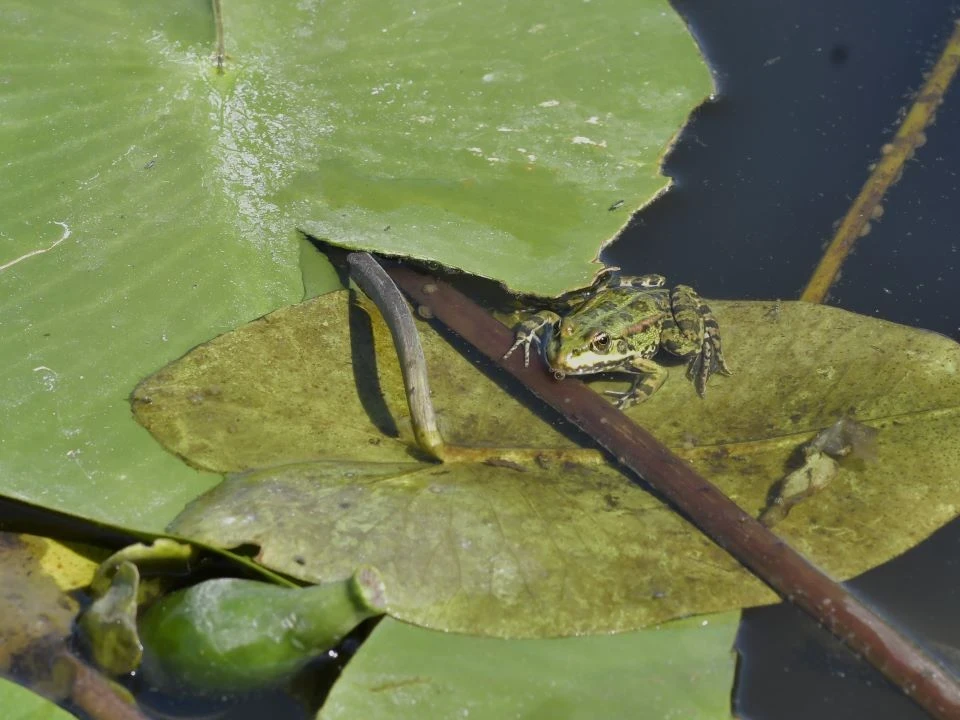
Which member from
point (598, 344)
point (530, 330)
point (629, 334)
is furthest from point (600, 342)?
point (530, 330)

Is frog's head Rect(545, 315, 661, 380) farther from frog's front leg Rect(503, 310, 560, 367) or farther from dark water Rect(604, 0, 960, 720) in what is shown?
dark water Rect(604, 0, 960, 720)

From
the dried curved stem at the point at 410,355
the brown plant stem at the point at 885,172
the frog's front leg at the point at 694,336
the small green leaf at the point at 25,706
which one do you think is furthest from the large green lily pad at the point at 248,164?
the brown plant stem at the point at 885,172

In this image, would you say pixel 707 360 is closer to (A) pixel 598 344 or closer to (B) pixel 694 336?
(B) pixel 694 336

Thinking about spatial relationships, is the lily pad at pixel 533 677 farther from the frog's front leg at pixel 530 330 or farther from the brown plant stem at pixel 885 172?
the brown plant stem at pixel 885 172

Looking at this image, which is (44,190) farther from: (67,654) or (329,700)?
(329,700)

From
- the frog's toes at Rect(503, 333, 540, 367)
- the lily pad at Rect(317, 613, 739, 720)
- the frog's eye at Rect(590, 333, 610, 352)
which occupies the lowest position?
the lily pad at Rect(317, 613, 739, 720)

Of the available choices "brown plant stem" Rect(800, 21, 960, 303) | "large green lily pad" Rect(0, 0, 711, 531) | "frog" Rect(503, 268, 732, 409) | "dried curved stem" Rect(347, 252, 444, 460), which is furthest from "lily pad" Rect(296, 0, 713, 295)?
"brown plant stem" Rect(800, 21, 960, 303)
